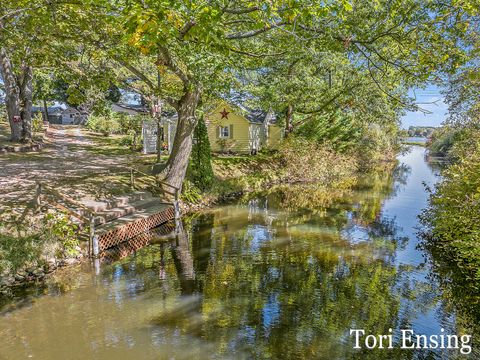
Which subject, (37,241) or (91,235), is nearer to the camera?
(37,241)

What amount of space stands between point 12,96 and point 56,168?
10435mm

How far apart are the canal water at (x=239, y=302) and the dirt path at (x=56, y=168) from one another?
17.5 ft

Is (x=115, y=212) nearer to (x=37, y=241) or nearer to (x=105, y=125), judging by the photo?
(x=37, y=241)

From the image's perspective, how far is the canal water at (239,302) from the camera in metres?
6.48

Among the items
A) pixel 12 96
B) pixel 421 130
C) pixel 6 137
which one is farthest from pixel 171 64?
pixel 421 130

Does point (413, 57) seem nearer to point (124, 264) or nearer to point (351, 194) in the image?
point (124, 264)

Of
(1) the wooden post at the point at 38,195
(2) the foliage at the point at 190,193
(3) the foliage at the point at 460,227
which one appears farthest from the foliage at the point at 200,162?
(3) the foliage at the point at 460,227

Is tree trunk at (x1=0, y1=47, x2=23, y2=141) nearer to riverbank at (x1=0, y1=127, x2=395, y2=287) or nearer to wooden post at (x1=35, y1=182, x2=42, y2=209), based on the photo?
riverbank at (x1=0, y1=127, x2=395, y2=287)

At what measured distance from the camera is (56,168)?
62.3 ft

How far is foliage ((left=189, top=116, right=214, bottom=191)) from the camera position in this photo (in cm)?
1992

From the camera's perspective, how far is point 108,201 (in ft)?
46.6

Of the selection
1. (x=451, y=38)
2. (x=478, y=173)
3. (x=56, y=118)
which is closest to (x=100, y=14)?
(x=451, y=38)

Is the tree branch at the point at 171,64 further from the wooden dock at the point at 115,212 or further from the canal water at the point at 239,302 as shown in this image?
the canal water at the point at 239,302

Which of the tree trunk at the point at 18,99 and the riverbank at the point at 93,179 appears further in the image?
the tree trunk at the point at 18,99
